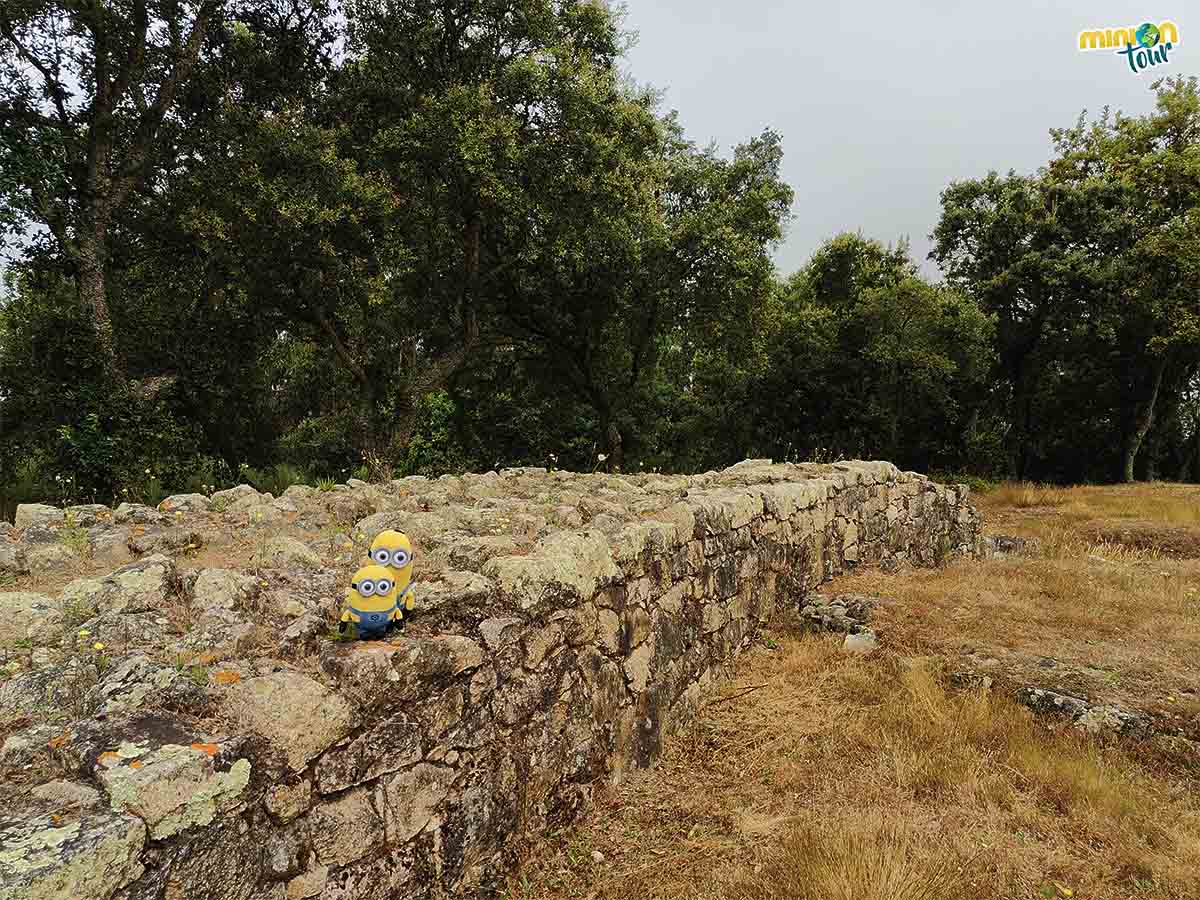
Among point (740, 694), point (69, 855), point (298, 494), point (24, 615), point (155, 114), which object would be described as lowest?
point (740, 694)

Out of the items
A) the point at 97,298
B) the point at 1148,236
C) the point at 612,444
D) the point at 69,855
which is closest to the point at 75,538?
the point at 69,855

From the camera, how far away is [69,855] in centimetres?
150

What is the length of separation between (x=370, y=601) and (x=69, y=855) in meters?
1.11

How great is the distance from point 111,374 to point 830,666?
11.8 metres

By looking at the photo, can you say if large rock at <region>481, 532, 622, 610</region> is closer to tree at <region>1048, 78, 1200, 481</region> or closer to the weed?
the weed

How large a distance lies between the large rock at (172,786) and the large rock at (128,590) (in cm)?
110

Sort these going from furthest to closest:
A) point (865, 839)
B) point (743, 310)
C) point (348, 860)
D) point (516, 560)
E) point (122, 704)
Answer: point (743, 310) < point (516, 560) < point (865, 839) < point (348, 860) < point (122, 704)

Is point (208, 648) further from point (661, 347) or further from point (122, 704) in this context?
point (661, 347)

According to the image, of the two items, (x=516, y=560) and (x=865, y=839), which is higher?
(x=516, y=560)

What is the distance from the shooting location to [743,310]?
14500mm

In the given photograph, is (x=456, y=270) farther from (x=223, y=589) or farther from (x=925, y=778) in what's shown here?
(x=925, y=778)

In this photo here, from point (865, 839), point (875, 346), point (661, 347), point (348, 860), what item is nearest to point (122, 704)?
point (348, 860)

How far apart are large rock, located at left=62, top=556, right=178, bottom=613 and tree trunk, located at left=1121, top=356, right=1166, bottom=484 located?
24965mm

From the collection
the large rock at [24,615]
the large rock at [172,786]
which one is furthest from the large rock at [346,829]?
the large rock at [24,615]
